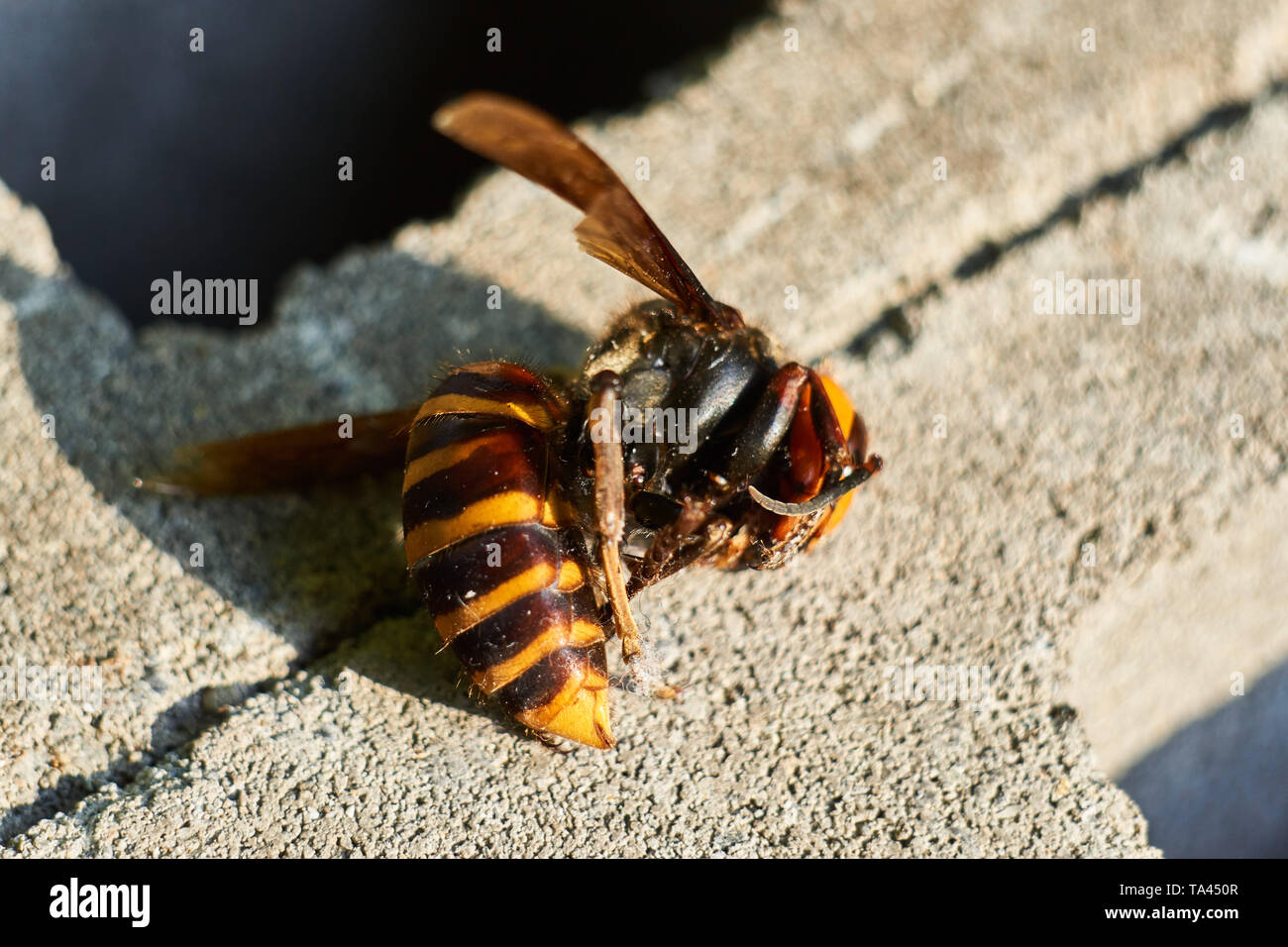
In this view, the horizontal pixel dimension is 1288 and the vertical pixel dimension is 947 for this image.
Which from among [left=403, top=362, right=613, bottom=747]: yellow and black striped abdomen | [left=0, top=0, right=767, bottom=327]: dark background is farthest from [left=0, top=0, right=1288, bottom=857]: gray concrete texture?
[left=0, top=0, right=767, bottom=327]: dark background

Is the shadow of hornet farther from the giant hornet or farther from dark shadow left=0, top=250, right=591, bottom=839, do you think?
the giant hornet

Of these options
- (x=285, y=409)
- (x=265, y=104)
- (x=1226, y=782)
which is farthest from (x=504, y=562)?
(x=265, y=104)

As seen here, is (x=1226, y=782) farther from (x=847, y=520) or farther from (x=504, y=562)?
(x=504, y=562)

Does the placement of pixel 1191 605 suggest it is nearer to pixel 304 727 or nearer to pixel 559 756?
pixel 559 756

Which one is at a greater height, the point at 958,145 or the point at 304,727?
the point at 958,145
